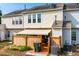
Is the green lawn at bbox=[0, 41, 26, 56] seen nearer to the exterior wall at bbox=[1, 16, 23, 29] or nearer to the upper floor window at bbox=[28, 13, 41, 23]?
the exterior wall at bbox=[1, 16, 23, 29]

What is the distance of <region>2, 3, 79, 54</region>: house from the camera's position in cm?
525

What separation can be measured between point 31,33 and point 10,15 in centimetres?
61

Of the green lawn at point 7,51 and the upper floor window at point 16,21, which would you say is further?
the upper floor window at point 16,21

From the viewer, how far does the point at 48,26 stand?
17.3 ft

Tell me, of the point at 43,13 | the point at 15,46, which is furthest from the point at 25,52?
the point at 43,13

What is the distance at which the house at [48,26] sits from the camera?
17.2 feet

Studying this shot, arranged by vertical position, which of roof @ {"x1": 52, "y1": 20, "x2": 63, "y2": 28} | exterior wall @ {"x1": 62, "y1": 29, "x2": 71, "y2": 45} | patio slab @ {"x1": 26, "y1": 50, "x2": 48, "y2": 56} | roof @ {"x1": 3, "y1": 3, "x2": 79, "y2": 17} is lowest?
patio slab @ {"x1": 26, "y1": 50, "x2": 48, "y2": 56}

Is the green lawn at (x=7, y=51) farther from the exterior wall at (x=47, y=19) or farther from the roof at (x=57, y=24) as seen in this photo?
the roof at (x=57, y=24)

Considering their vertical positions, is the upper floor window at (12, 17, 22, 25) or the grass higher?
the upper floor window at (12, 17, 22, 25)

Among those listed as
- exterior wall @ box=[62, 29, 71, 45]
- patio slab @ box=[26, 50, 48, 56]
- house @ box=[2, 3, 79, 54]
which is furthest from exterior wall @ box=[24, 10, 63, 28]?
patio slab @ box=[26, 50, 48, 56]

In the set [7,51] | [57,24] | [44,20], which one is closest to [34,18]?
[44,20]

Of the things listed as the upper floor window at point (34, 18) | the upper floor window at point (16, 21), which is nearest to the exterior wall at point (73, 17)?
the upper floor window at point (34, 18)

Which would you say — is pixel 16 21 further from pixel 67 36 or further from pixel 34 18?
pixel 67 36

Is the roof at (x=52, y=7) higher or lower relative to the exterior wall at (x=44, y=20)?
higher
